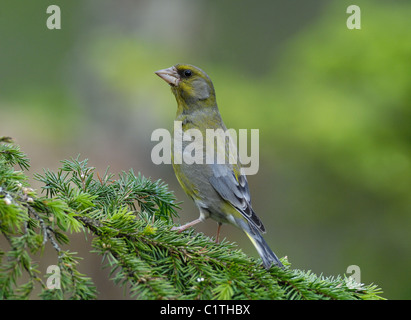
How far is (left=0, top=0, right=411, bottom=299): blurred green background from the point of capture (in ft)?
21.0

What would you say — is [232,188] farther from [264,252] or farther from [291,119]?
[291,119]

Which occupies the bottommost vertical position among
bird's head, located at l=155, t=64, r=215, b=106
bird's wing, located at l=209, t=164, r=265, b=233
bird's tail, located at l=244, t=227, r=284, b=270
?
bird's tail, located at l=244, t=227, r=284, b=270

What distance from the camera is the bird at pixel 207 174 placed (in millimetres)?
4148

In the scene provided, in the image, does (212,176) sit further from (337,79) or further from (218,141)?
(337,79)

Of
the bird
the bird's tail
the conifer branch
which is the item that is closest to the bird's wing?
the bird

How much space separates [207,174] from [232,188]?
278 mm

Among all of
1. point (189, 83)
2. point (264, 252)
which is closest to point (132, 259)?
point (264, 252)

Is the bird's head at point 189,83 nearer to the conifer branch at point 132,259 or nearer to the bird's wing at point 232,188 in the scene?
the bird's wing at point 232,188

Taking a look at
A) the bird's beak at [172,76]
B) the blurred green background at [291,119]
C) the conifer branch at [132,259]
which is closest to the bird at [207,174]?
the bird's beak at [172,76]

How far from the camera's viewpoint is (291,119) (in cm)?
712

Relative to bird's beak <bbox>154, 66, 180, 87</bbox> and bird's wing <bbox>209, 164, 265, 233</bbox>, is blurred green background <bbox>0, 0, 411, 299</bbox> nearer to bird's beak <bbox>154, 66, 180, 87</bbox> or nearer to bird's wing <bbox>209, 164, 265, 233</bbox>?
bird's beak <bbox>154, 66, 180, 87</bbox>

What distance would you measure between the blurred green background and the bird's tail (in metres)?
2.99
